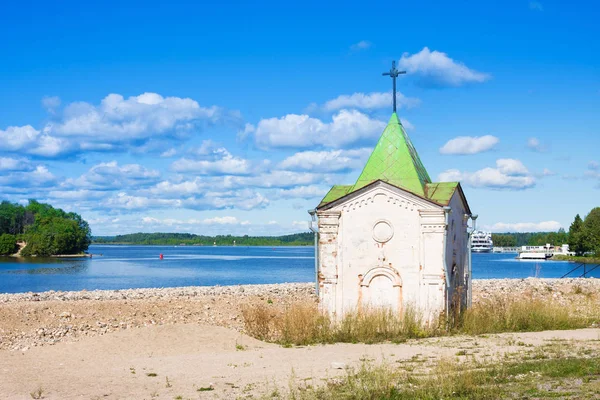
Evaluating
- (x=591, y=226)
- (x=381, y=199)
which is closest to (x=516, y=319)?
(x=381, y=199)

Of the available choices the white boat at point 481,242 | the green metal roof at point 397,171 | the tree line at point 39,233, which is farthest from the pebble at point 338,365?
the white boat at point 481,242

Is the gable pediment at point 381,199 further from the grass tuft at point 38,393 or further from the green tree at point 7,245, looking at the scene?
the green tree at point 7,245

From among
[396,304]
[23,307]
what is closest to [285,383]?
[396,304]

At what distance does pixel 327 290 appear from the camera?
57.5ft

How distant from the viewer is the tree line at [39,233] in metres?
112

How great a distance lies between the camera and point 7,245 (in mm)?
112500

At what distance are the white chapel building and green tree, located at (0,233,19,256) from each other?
353ft

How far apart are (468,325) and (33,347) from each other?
1139 cm

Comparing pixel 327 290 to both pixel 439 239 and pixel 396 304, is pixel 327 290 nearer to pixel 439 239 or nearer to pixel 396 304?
pixel 396 304

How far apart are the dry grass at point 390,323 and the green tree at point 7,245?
106730mm

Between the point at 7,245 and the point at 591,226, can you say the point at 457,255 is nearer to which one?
the point at 591,226

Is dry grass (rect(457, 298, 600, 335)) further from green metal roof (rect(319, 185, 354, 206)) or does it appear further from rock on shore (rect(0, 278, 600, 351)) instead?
green metal roof (rect(319, 185, 354, 206))

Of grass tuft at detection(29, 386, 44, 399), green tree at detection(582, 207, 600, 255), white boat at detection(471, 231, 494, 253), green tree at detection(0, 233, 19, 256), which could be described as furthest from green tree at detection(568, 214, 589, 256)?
grass tuft at detection(29, 386, 44, 399)

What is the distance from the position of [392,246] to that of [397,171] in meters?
2.44
